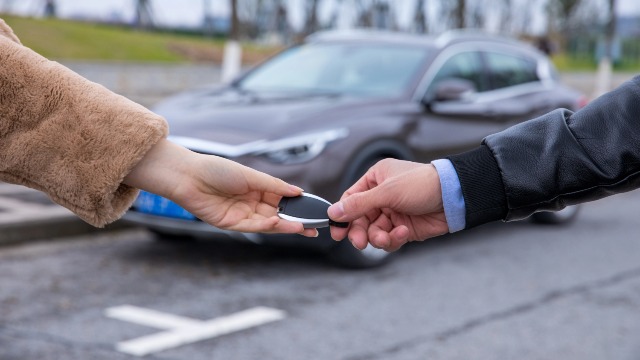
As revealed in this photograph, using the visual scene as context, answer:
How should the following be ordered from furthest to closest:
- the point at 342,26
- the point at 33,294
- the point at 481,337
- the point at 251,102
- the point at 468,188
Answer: the point at 342,26
the point at 251,102
the point at 33,294
the point at 481,337
the point at 468,188

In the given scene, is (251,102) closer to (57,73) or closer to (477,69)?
(477,69)

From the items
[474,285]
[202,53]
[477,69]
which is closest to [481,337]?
[474,285]

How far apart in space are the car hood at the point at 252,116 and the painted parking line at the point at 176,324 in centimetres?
125

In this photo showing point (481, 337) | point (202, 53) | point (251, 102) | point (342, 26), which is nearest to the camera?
point (481, 337)

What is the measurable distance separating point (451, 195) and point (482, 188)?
0.08 m

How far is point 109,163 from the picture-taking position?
6.17ft

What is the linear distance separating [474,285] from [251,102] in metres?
2.02

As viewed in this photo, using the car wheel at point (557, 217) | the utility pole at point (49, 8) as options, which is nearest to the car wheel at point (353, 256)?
the car wheel at point (557, 217)

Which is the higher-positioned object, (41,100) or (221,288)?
(41,100)

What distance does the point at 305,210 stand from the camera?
2.08 metres

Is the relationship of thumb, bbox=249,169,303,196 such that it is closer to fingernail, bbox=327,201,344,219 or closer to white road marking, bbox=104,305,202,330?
fingernail, bbox=327,201,344,219

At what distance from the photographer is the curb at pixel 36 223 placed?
21.0ft

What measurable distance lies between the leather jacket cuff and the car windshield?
4.60 m

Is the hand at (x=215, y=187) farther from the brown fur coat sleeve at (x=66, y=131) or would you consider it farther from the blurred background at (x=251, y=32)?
the blurred background at (x=251, y=32)
